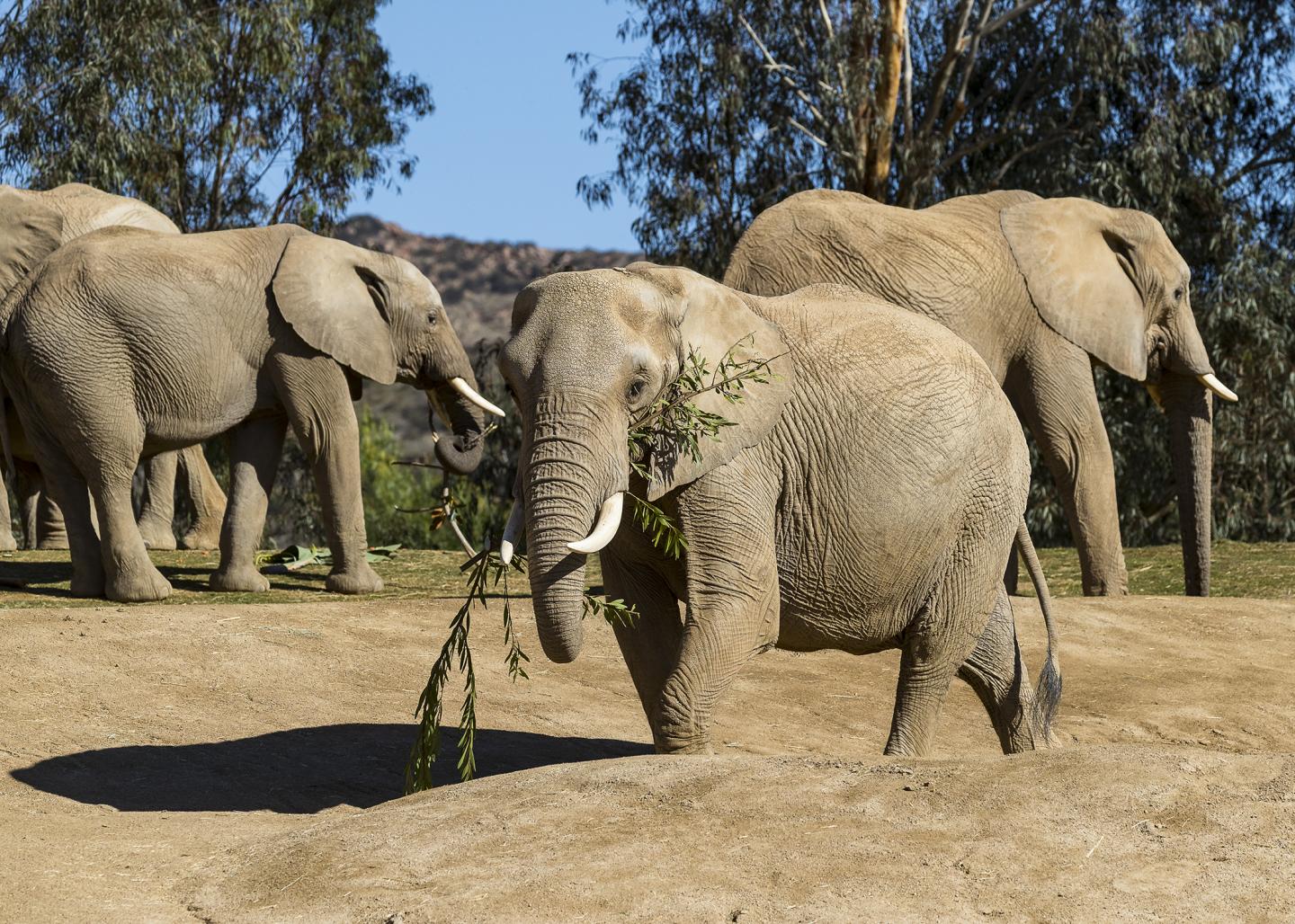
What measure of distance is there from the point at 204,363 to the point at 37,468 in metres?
4.67

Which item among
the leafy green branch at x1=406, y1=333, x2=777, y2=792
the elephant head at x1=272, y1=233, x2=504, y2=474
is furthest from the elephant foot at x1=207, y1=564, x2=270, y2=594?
the leafy green branch at x1=406, y1=333, x2=777, y2=792

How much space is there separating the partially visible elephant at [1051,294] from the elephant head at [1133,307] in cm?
1

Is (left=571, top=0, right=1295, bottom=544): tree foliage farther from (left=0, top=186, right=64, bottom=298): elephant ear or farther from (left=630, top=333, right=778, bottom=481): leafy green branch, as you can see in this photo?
(left=630, top=333, right=778, bottom=481): leafy green branch

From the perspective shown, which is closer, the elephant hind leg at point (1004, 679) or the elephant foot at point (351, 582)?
the elephant hind leg at point (1004, 679)

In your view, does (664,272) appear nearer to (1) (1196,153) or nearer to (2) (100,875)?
(2) (100,875)

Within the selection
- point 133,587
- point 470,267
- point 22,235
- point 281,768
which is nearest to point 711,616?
point 281,768

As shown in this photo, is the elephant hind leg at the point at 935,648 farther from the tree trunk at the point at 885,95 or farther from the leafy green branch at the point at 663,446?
the tree trunk at the point at 885,95

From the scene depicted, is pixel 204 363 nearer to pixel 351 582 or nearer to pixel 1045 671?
pixel 351 582

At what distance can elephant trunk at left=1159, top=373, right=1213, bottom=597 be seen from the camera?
38.1ft

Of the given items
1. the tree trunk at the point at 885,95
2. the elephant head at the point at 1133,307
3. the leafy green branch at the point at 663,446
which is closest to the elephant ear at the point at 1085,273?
the elephant head at the point at 1133,307

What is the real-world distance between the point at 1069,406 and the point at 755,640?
5.27m

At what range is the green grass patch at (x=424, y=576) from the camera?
1066 centimetres

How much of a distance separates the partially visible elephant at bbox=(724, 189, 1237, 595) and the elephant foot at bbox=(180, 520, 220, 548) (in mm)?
6189

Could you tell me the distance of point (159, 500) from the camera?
14.1 meters
